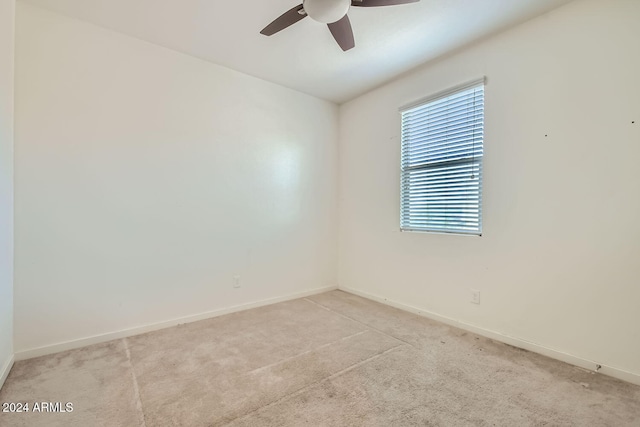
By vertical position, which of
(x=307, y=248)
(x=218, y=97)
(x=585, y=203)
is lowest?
(x=307, y=248)

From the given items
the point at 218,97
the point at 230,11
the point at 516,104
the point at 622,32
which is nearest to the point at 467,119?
the point at 516,104

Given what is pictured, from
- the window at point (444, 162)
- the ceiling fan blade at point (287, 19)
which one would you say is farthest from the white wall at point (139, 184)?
the window at point (444, 162)

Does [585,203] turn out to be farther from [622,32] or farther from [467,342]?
[467,342]

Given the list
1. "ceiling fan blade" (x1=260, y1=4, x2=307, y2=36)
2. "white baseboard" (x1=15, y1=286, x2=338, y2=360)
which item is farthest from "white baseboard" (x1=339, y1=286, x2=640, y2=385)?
"ceiling fan blade" (x1=260, y1=4, x2=307, y2=36)

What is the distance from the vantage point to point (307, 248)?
3.76 metres

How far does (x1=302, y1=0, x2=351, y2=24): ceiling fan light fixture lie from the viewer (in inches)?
65.2

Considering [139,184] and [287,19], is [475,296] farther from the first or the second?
[139,184]

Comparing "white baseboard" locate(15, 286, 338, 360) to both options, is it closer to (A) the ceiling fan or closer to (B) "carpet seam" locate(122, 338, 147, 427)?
(B) "carpet seam" locate(122, 338, 147, 427)

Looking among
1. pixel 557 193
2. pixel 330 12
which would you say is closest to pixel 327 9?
pixel 330 12

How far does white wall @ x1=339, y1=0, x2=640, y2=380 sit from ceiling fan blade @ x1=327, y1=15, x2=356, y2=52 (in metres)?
1.21

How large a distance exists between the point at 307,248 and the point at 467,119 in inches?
91.2

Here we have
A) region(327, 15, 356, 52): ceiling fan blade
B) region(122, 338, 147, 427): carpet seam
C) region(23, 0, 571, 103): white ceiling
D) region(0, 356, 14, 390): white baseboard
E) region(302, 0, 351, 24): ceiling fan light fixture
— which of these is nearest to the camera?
region(122, 338, 147, 427): carpet seam

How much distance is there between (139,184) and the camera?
8.34 ft

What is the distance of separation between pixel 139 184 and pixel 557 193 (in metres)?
3.40
